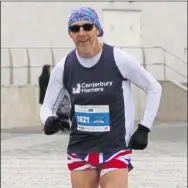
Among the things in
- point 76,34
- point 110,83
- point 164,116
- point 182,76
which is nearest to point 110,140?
point 110,83

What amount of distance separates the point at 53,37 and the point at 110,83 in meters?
16.6

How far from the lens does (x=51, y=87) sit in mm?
4434

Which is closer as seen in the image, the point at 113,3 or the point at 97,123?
the point at 97,123

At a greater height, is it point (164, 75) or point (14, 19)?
point (14, 19)

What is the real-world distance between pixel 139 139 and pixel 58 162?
587 centimetres

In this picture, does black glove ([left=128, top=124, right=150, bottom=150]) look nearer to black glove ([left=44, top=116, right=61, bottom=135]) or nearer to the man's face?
black glove ([left=44, top=116, right=61, bottom=135])

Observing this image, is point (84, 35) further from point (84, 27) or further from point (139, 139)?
point (139, 139)

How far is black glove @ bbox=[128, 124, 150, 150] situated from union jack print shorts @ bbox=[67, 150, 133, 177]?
0.33 feet

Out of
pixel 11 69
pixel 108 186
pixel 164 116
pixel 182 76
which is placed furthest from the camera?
pixel 182 76

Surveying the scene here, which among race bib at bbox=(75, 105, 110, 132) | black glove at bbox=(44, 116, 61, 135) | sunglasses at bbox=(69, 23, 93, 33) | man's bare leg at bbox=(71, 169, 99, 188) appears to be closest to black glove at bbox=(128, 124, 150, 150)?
race bib at bbox=(75, 105, 110, 132)

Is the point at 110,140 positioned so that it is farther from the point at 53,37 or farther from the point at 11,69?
the point at 53,37

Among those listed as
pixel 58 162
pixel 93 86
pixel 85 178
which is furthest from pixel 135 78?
pixel 58 162

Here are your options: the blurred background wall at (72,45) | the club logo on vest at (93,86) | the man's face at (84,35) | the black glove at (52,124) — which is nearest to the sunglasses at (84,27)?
the man's face at (84,35)

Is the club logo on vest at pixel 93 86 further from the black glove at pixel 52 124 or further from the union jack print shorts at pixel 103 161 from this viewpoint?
the union jack print shorts at pixel 103 161
